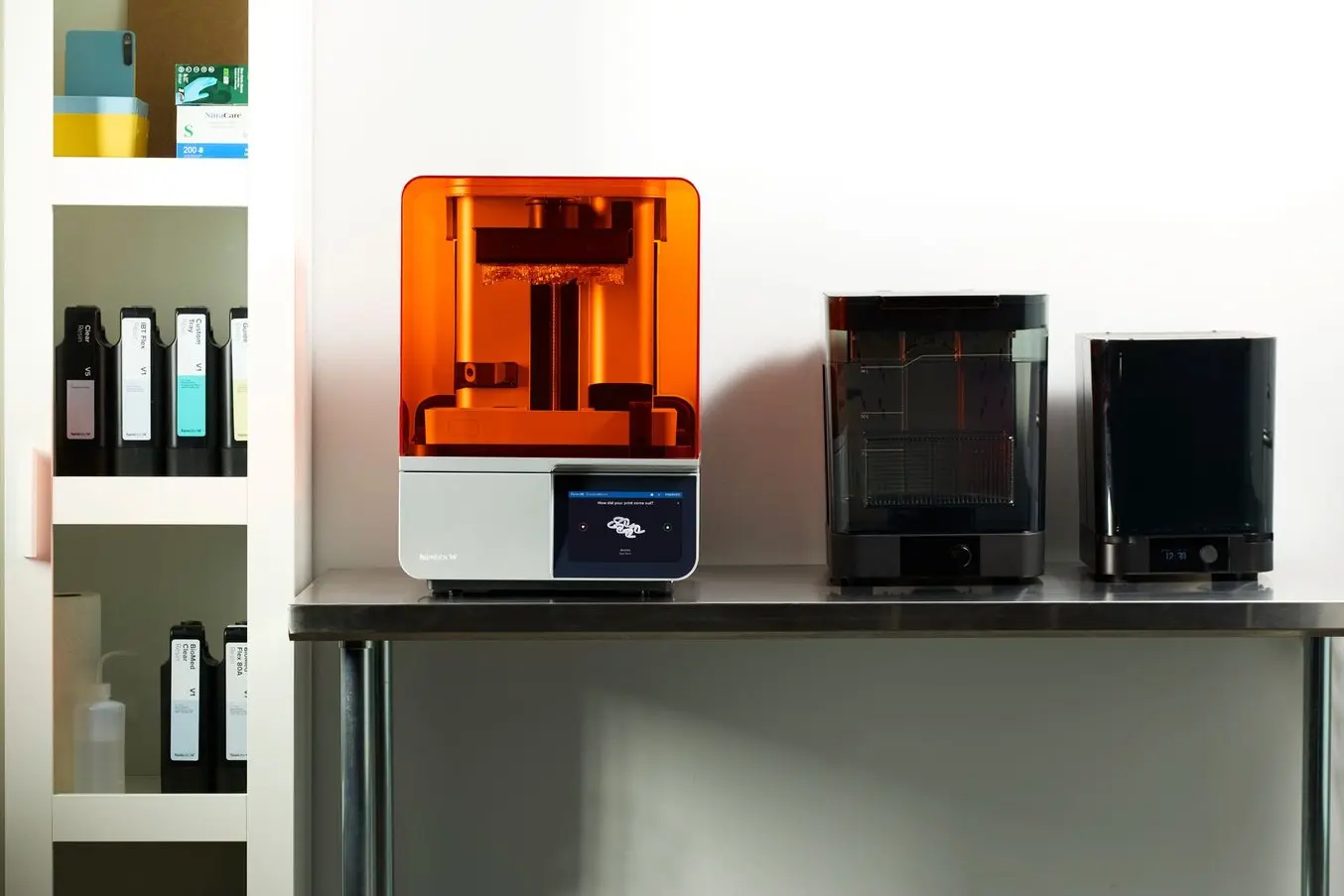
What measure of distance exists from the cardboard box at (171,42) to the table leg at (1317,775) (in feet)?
5.69

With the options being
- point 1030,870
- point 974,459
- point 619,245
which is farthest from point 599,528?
point 1030,870

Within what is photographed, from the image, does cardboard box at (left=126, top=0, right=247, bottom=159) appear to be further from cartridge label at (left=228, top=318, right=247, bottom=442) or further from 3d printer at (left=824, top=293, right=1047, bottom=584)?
3d printer at (left=824, top=293, right=1047, bottom=584)

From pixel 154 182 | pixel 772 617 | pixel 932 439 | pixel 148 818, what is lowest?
pixel 148 818

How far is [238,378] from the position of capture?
1.74 metres

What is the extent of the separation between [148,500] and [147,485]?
0.07ft

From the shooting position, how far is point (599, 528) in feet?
5.01

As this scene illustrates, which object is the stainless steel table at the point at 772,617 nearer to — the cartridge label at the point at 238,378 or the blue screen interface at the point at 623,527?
the blue screen interface at the point at 623,527

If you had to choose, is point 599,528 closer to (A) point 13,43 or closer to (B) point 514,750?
(B) point 514,750

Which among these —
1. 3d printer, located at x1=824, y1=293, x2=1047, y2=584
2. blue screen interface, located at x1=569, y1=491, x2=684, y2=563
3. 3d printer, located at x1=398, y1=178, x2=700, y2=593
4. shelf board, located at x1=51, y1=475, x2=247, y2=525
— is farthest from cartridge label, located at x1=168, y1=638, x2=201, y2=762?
3d printer, located at x1=824, y1=293, x2=1047, y2=584

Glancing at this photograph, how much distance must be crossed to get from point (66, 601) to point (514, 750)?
2.20ft

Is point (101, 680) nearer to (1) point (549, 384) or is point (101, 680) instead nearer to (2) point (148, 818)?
(2) point (148, 818)

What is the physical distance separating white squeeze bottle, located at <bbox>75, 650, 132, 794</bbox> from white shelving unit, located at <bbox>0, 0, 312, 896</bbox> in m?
0.03

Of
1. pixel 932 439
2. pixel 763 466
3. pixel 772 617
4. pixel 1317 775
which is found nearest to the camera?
pixel 772 617

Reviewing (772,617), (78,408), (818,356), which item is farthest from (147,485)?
(818,356)
